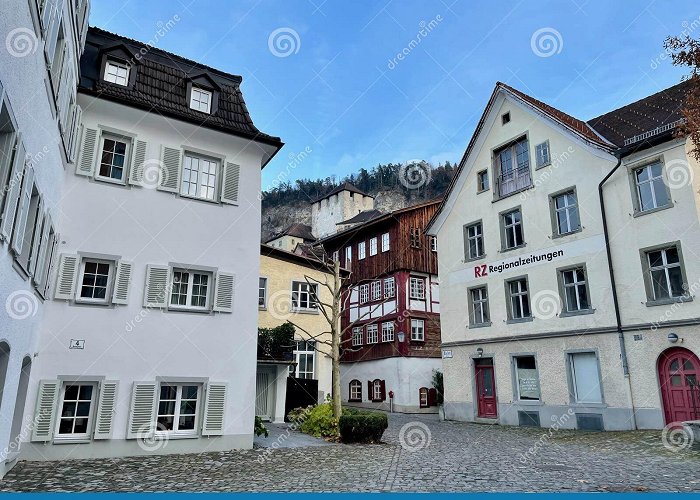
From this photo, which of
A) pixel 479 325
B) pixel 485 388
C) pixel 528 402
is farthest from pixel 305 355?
pixel 528 402

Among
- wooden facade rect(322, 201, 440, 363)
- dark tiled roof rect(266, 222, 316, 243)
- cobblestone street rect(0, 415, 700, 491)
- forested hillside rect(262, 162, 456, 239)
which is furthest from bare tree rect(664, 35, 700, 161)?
forested hillside rect(262, 162, 456, 239)

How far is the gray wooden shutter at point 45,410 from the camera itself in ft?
34.3

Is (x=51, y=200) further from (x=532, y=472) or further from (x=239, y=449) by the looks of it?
(x=532, y=472)

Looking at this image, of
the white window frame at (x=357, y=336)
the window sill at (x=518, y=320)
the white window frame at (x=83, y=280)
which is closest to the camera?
the white window frame at (x=83, y=280)

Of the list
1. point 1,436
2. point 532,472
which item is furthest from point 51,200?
point 532,472

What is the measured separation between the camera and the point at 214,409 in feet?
40.3

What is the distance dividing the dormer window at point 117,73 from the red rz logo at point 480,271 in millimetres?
15176

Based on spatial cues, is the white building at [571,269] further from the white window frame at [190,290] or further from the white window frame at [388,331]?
the white window frame at [190,290]

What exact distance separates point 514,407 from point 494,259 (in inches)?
234

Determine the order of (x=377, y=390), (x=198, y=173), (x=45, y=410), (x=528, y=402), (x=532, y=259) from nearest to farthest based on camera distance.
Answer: (x=45, y=410) → (x=198, y=173) → (x=528, y=402) → (x=532, y=259) → (x=377, y=390)

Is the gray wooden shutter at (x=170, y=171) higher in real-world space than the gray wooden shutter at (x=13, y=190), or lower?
higher

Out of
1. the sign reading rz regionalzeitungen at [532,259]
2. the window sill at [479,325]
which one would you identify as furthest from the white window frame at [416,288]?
the window sill at [479,325]

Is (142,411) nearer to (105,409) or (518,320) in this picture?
(105,409)

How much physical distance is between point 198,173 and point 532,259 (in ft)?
42.6
